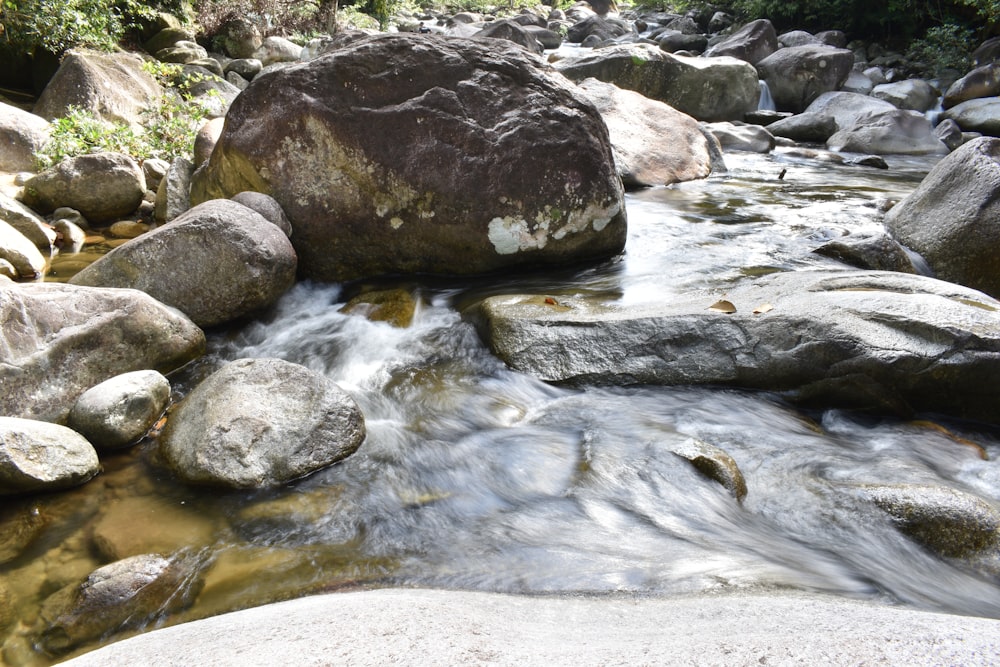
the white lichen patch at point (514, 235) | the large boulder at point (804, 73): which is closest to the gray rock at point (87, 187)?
the white lichen patch at point (514, 235)

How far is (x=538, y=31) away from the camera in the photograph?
2506 centimetres

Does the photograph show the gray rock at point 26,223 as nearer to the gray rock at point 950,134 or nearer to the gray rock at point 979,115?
the gray rock at point 950,134

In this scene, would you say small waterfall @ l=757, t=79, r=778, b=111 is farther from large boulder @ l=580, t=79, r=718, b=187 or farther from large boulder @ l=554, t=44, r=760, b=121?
large boulder @ l=580, t=79, r=718, b=187

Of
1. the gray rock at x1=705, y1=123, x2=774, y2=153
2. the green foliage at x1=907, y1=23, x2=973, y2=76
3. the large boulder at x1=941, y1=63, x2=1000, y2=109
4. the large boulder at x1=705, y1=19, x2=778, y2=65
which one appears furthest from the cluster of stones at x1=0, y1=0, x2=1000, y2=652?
the green foliage at x1=907, y1=23, x2=973, y2=76

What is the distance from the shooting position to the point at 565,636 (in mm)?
1504

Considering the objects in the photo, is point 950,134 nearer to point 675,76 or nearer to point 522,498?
point 675,76

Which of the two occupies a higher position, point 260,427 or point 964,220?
point 964,220

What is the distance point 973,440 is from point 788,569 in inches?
67.0

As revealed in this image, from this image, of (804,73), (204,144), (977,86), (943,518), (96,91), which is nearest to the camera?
(943,518)

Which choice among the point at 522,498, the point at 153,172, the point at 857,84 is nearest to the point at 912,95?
the point at 857,84

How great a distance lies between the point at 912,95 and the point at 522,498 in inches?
661

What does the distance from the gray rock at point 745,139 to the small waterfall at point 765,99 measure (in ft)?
12.8

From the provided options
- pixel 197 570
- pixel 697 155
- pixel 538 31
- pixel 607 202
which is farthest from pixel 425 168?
pixel 538 31

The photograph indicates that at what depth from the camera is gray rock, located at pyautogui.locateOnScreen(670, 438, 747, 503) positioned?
2754mm
